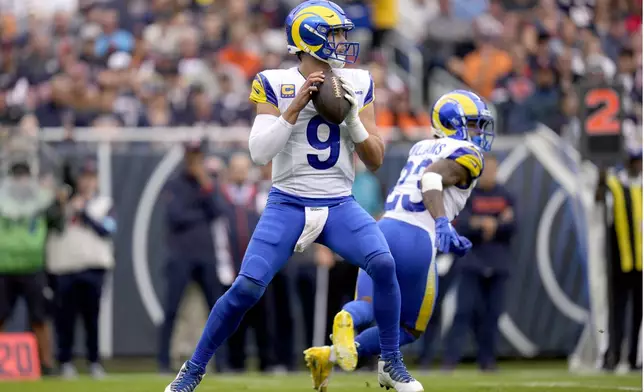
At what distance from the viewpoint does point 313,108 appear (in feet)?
21.5

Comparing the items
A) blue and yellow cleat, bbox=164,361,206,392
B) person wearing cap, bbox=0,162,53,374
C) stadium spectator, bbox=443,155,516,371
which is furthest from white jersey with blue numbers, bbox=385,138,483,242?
person wearing cap, bbox=0,162,53,374

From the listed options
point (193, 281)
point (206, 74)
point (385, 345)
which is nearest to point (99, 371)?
point (193, 281)

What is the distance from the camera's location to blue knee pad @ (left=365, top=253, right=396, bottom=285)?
6449 millimetres

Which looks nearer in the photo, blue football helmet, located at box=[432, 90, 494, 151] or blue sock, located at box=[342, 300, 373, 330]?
blue sock, located at box=[342, 300, 373, 330]

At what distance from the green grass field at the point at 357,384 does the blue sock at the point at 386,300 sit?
119 centimetres

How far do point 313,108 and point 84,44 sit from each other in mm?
9168

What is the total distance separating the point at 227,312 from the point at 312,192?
77 cm

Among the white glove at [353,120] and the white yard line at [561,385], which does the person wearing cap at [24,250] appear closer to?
the white yard line at [561,385]

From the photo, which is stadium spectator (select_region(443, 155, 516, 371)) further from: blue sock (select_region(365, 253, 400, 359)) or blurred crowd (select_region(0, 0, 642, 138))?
blue sock (select_region(365, 253, 400, 359))

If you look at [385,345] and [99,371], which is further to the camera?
[99,371]

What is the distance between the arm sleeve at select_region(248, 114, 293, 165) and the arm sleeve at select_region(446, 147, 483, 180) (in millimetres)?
1225

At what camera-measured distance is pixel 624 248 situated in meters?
11.9

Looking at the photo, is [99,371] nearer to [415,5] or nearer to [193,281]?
[193,281]

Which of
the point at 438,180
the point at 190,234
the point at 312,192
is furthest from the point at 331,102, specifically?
the point at 190,234
